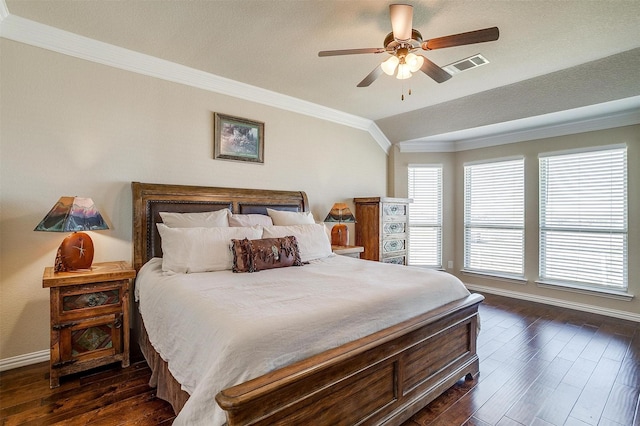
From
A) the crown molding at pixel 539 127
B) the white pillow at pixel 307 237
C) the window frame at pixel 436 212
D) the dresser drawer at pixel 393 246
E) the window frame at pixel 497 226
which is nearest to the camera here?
the white pillow at pixel 307 237

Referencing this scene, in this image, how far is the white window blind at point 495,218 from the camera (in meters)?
4.77

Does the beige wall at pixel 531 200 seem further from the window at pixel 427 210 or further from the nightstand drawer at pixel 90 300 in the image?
the nightstand drawer at pixel 90 300

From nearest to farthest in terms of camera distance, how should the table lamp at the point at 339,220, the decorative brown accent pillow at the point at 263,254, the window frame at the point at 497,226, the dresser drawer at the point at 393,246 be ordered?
the decorative brown accent pillow at the point at 263,254, the table lamp at the point at 339,220, the dresser drawer at the point at 393,246, the window frame at the point at 497,226

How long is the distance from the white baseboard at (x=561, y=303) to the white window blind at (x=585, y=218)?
0.94ft

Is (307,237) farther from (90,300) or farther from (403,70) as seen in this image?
(90,300)

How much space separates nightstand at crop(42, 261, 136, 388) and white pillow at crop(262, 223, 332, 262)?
122cm

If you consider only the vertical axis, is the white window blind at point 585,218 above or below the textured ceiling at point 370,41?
below

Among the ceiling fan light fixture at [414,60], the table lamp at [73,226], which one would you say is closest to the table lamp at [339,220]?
the ceiling fan light fixture at [414,60]

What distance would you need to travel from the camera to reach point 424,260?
5.59 meters

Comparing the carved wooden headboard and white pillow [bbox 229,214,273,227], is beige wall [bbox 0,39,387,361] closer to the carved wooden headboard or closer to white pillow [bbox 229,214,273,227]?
the carved wooden headboard

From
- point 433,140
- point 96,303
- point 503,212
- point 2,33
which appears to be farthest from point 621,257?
point 2,33

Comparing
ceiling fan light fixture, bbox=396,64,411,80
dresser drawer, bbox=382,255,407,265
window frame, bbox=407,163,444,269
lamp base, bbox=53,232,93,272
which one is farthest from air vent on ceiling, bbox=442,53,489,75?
lamp base, bbox=53,232,93,272

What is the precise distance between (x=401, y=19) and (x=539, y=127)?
11.9 ft

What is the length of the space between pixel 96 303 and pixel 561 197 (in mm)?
5590
